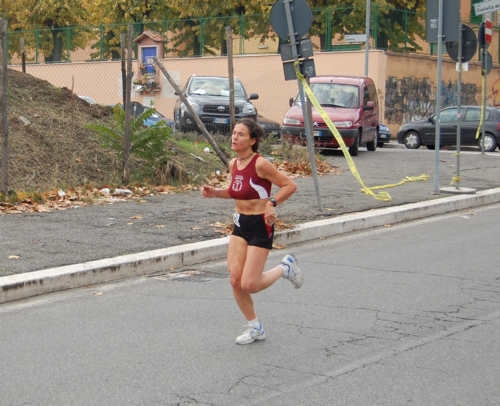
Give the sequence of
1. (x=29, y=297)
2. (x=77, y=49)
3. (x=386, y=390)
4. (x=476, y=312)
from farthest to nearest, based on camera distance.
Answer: (x=77, y=49) < (x=29, y=297) < (x=476, y=312) < (x=386, y=390)

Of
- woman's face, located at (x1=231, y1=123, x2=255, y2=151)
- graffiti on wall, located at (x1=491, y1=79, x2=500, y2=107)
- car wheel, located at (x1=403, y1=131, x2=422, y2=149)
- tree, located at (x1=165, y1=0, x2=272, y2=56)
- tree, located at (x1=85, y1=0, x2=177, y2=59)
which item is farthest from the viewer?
tree, located at (x1=85, y1=0, x2=177, y2=59)

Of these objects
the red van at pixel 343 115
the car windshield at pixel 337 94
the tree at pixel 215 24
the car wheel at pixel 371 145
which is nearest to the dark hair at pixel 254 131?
the red van at pixel 343 115

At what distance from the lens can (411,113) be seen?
116ft

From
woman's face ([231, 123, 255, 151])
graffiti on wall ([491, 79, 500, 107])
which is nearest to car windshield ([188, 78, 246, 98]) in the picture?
woman's face ([231, 123, 255, 151])

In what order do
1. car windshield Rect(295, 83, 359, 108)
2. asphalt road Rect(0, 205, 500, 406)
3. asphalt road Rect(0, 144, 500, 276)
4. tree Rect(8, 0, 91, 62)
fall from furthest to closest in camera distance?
tree Rect(8, 0, 91, 62) → car windshield Rect(295, 83, 359, 108) → asphalt road Rect(0, 144, 500, 276) → asphalt road Rect(0, 205, 500, 406)

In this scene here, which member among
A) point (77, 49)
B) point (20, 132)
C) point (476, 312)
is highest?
point (77, 49)

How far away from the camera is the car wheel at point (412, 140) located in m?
28.9

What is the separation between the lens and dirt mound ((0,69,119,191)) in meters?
13.9

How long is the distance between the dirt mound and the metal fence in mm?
19285

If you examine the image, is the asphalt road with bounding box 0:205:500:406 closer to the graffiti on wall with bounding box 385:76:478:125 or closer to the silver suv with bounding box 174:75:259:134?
the silver suv with bounding box 174:75:259:134

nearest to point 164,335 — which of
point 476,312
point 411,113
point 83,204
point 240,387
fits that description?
point 240,387

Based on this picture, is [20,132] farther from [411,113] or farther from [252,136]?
[411,113]

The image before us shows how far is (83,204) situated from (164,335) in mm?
6045

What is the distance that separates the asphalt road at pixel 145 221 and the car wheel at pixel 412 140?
11766 mm
